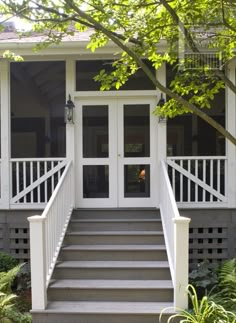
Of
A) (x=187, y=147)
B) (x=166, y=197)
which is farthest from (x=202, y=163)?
(x=166, y=197)

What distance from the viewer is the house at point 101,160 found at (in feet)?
20.6

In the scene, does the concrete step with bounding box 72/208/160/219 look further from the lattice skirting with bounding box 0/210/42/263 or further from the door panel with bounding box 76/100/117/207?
the lattice skirting with bounding box 0/210/42/263

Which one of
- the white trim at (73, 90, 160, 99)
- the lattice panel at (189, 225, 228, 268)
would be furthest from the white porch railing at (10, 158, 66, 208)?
the lattice panel at (189, 225, 228, 268)

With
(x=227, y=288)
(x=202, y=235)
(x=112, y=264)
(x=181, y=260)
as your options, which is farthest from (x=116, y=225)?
(x=227, y=288)

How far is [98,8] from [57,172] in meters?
3.26

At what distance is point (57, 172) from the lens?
6824mm

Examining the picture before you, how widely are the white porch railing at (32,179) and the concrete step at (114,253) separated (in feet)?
4.08

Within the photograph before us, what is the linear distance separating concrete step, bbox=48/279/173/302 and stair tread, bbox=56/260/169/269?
1.08 ft

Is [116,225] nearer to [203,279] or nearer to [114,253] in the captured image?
[114,253]

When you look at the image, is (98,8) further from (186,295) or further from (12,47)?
(186,295)

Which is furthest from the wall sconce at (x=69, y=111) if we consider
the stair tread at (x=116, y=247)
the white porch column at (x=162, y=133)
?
the stair tread at (x=116, y=247)

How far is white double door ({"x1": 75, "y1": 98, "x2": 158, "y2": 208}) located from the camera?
6875mm

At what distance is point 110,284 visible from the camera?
203 inches

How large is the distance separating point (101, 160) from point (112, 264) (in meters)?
1.98
